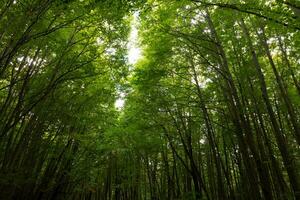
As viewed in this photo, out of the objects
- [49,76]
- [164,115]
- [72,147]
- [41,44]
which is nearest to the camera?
[41,44]

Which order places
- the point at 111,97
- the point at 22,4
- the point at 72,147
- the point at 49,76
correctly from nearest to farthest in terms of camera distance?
the point at 22,4 → the point at 49,76 → the point at 111,97 → the point at 72,147

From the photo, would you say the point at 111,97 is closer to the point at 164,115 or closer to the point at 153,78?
the point at 153,78

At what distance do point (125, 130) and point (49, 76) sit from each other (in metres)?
5.00

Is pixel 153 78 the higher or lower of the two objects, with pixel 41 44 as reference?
higher

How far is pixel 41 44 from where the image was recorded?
6.30 metres

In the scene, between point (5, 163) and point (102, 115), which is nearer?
point (5, 163)

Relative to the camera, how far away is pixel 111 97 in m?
10.2

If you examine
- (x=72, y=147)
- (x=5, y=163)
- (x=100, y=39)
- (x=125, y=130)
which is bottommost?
(x=5, y=163)

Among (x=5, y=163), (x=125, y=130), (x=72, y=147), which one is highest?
(x=125, y=130)

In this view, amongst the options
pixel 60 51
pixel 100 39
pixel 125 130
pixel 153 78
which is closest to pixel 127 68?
pixel 153 78

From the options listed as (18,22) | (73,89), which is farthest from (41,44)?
(73,89)

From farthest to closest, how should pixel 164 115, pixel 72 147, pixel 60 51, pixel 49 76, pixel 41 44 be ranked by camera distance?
pixel 164 115, pixel 72 147, pixel 49 76, pixel 60 51, pixel 41 44

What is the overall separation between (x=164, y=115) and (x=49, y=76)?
5.91 meters

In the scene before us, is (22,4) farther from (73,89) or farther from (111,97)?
(111,97)
